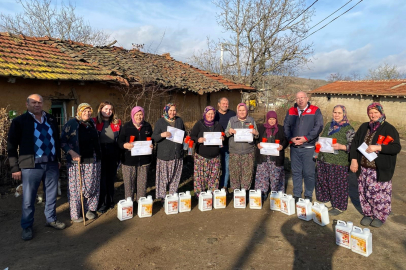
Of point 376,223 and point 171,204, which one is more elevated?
point 171,204

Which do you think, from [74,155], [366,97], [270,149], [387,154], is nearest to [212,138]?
[270,149]

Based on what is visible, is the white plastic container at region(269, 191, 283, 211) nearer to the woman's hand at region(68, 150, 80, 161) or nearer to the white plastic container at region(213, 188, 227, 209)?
the white plastic container at region(213, 188, 227, 209)

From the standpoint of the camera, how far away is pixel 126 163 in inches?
172

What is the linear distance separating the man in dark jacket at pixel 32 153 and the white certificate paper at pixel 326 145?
404cm

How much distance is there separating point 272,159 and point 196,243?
6.84ft

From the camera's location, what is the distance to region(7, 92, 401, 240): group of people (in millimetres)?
3596

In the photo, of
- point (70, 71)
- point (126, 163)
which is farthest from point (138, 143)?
point (70, 71)

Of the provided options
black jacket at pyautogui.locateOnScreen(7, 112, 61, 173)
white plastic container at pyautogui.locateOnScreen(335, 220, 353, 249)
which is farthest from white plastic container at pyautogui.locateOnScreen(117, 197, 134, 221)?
white plastic container at pyautogui.locateOnScreen(335, 220, 353, 249)

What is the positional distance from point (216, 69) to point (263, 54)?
12.0 feet

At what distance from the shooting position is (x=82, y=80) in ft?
23.5

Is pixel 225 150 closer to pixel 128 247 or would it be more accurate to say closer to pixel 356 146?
pixel 356 146

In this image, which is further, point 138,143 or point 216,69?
point 216,69

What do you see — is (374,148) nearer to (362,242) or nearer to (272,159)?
(362,242)

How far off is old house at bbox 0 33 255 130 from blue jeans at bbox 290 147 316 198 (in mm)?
5054
